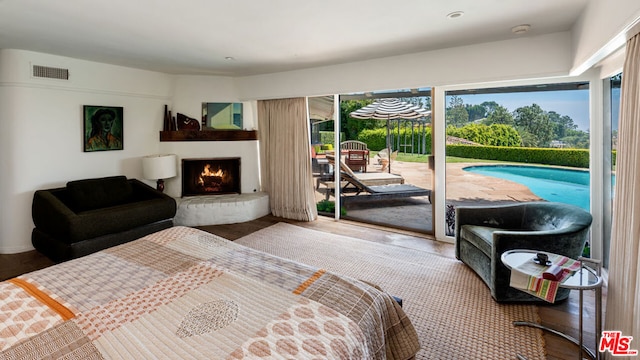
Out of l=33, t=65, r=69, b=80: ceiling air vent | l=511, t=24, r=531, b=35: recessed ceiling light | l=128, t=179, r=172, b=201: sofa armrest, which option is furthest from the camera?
l=128, t=179, r=172, b=201: sofa armrest

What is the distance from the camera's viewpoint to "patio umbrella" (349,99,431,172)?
4512 millimetres

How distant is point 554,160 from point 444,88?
4.84 ft

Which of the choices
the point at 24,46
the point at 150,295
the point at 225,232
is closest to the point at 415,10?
the point at 150,295

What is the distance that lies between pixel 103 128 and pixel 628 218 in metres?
5.69

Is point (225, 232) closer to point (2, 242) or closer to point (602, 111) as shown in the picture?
point (2, 242)

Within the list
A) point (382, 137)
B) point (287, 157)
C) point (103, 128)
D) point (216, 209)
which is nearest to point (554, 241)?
point (382, 137)

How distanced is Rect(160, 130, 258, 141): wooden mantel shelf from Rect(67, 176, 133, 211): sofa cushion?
1.03 meters

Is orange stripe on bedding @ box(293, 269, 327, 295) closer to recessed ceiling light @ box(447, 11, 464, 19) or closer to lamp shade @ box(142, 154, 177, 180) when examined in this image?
recessed ceiling light @ box(447, 11, 464, 19)

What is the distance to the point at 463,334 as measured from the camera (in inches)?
91.5

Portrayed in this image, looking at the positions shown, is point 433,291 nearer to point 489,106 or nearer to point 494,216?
point 494,216

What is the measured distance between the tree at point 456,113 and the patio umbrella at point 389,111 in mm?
282

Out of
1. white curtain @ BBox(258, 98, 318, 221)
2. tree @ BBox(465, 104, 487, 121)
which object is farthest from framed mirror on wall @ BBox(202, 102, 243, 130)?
tree @ BBox(465, 104, 487, 121)

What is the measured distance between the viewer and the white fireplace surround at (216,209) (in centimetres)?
508

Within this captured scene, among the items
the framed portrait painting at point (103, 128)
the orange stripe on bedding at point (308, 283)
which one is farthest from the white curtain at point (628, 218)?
the framed portrait painting at point (103, 128)
